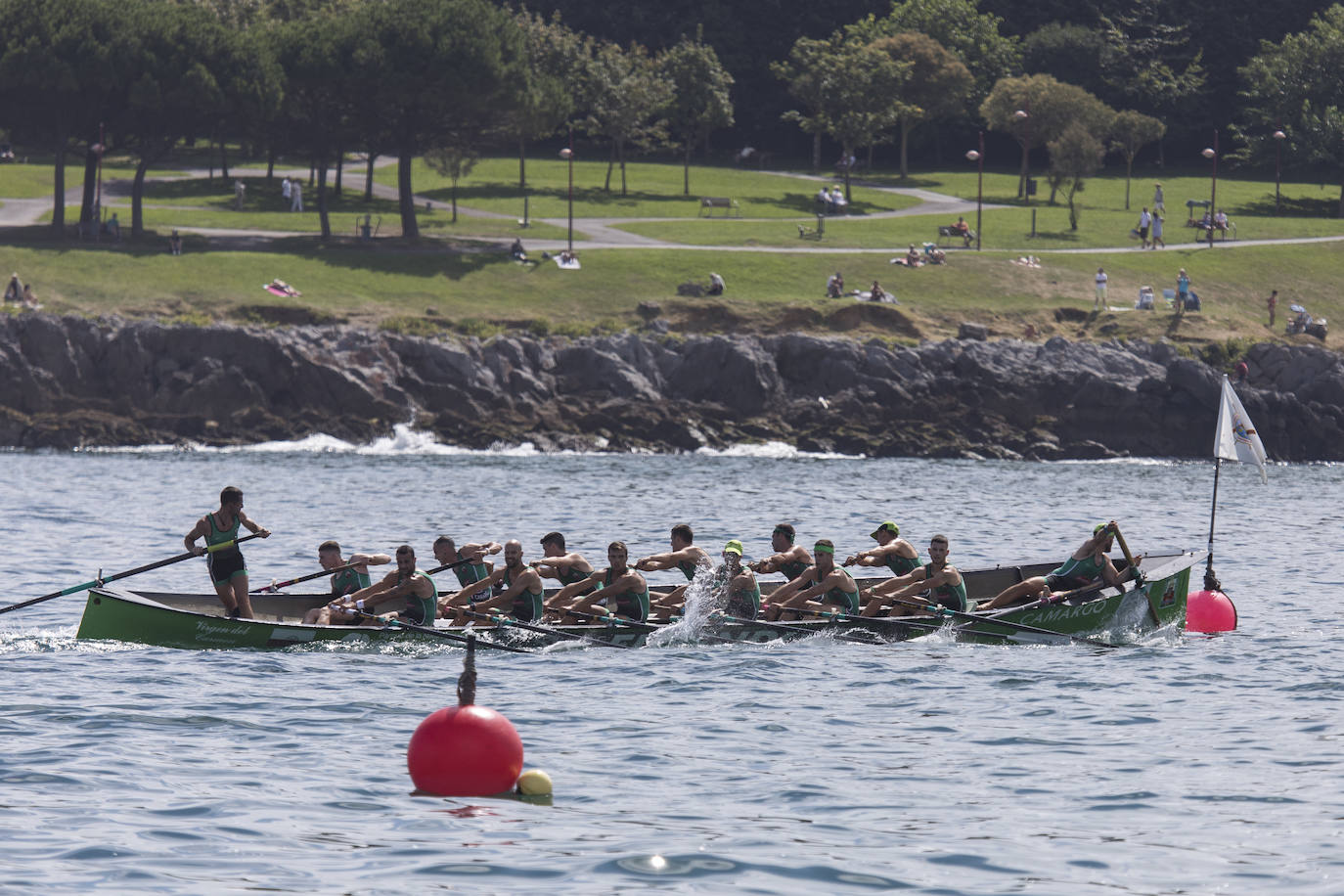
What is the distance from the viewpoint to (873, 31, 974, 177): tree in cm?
9294

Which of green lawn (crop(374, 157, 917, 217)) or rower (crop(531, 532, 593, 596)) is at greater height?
green lawn (crop(374, 157, 917, 217))

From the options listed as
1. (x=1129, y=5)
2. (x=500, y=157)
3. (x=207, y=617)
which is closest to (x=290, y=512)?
(x=207, y=617)

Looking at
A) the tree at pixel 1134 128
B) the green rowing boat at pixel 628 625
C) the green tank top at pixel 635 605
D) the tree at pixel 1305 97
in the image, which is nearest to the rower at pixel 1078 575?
the green rowing boat at pixel 628 625

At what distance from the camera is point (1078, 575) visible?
24438 millimetres

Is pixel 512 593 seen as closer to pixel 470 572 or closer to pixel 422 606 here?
pixel 422 606

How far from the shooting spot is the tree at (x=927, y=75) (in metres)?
92.9

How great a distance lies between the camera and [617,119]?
3334 inches

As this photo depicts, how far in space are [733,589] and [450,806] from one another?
970 cm

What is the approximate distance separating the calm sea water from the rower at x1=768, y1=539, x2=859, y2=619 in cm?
59

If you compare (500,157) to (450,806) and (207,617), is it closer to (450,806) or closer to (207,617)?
(207,617)

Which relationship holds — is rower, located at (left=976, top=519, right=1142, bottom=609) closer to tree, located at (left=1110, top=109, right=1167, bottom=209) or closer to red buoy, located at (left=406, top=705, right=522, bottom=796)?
red buoy, located at (left=406, top=705, right=522, bottom=796)

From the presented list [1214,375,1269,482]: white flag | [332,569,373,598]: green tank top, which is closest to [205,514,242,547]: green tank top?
[332,569,373,598]: green tank top

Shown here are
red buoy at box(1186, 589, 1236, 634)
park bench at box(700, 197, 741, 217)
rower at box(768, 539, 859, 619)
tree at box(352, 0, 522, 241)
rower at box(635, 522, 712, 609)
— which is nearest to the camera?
rower at box(768, 539, 859, 619)

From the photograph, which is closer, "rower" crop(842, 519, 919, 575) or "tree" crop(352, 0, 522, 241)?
"rower" crop(842, 519, 919, 575)
